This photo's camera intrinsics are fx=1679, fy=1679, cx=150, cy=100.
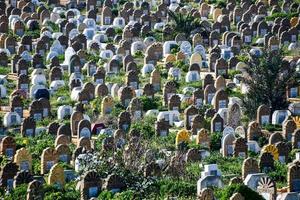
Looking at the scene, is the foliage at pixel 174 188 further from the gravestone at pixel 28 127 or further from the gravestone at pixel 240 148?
the gravestone at pixel 28 127

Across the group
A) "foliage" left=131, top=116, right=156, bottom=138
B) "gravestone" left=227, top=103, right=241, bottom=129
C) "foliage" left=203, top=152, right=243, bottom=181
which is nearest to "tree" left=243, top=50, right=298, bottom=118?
"gravestone" left=227, top=103, right=241, bottom=129

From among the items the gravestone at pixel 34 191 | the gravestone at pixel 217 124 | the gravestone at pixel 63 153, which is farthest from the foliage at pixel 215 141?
the gravestone at pixel 34 191

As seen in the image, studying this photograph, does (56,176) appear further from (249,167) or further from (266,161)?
(266,161)

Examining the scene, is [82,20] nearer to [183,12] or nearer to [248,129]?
[183,12]

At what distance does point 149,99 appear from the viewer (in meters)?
52.4

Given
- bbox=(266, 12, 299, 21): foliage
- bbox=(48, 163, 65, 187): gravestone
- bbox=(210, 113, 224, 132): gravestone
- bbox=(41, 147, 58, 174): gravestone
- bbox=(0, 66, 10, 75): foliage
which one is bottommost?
bbox=(48, 163, 65, 187): gravestone

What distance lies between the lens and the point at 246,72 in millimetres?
54375

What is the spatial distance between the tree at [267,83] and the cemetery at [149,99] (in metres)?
0.04

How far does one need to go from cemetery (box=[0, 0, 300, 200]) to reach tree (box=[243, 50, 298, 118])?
1.7 inches

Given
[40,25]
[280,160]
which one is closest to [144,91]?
[280,160]

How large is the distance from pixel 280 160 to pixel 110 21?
67.6 ft

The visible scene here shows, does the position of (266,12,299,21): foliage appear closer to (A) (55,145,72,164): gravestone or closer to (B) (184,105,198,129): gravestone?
(B) (184,105,198,129): gravestone

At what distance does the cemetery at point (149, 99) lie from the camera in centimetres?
4250

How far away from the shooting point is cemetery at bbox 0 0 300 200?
42.5m
